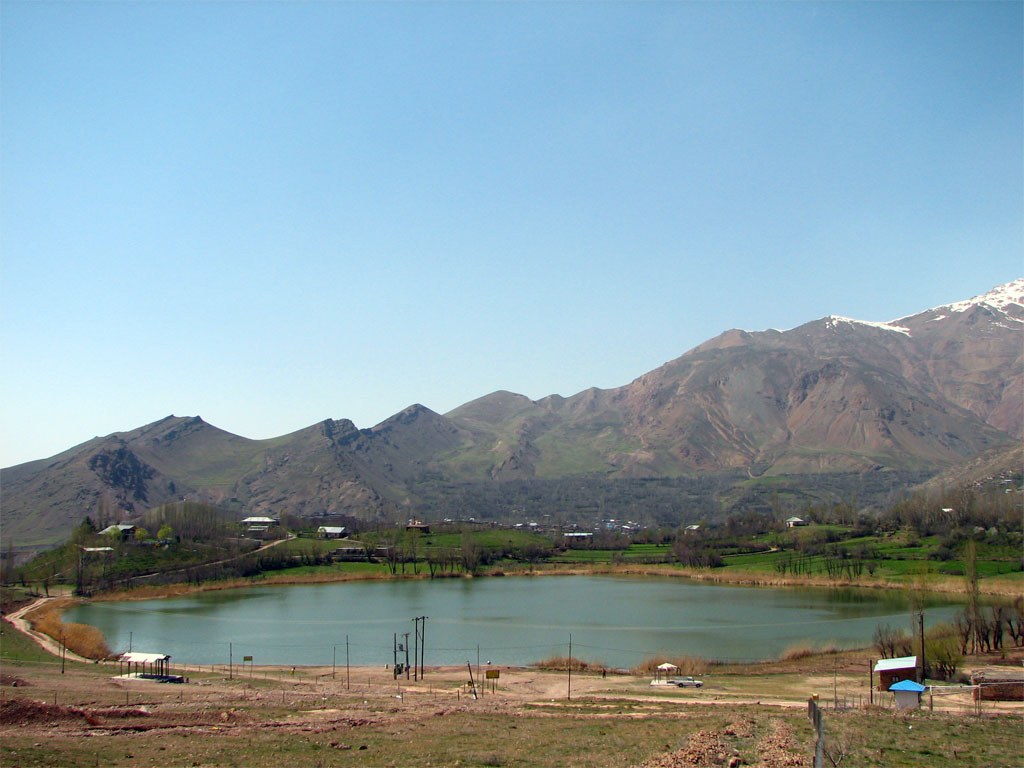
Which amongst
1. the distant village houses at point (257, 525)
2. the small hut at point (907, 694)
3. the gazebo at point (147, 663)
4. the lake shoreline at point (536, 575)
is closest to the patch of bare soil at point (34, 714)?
the gazebo at point (147, 663)

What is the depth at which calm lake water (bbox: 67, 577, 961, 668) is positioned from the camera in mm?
55500


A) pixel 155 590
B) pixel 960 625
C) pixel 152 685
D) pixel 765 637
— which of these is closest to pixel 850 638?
pixel 765 637

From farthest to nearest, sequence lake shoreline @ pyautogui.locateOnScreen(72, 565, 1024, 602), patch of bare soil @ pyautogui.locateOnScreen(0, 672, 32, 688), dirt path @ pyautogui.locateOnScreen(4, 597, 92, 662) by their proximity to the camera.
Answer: lake shoreline @ pyautogui.locateOnScreen(72, 565, 1024, 602), dirt path @ pyautogui.locateOnScreen(4, 597, 92, 662), patch of bare soil @ pyautogui.locateOnScreen(0, 672, 32, 688)

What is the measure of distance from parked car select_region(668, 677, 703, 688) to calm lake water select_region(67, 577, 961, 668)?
10.9 m

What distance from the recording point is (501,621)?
70.6 metres

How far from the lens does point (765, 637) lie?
59000 mm

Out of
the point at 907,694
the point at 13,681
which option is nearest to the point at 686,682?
the point at 907,694

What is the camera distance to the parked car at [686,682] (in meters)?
38.2

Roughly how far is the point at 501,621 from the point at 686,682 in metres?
33.7

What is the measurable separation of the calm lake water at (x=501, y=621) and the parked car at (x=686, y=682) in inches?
431

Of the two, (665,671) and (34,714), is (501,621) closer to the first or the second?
(665,671)

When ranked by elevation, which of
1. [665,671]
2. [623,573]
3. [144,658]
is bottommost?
[623,573]

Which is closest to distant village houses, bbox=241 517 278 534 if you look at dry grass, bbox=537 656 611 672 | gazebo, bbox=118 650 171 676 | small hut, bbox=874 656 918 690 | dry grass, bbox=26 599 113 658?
dry grass, bbox=26 599 113 658

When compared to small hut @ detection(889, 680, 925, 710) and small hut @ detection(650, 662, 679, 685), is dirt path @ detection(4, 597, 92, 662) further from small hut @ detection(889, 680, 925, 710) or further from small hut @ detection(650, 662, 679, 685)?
small hut @ detection(889, 680, 925, 710)
